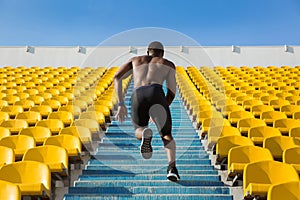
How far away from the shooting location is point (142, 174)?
4.45m

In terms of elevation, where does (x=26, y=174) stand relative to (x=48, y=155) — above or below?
below

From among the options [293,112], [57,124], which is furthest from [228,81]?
[57,124]

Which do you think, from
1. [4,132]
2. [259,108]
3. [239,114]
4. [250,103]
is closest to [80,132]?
[4,132]

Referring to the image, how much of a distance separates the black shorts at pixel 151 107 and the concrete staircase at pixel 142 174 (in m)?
0.69

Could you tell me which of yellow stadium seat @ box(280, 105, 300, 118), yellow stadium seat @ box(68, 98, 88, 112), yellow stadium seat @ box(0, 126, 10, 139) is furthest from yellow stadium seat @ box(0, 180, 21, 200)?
yellow stadium seat @ box(280, 105, 300, 118)

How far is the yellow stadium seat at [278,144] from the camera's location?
4570 millimetres

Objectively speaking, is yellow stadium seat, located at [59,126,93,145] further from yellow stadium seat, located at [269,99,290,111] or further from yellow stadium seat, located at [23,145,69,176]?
yellow stadium seat, located at [269,99,290,111]

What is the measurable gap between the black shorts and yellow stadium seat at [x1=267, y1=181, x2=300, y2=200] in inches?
41.2

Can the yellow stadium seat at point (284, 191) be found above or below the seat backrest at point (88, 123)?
below

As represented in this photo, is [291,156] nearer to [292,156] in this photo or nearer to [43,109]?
[292,156]

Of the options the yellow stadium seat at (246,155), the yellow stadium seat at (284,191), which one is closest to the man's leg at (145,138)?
the yellow stadium seat at (246,155)

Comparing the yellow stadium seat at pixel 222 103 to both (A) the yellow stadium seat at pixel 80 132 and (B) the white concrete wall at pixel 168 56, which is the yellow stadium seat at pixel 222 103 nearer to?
Result: (A) the yellow stadium seat at pixel 80 132

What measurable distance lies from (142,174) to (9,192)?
1746mm

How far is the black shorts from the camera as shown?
137 inches
